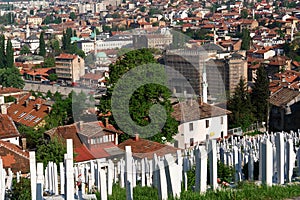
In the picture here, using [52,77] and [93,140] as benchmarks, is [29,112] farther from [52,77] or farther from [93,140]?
[52,77]

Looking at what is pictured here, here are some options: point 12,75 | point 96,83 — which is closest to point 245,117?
point 96,83

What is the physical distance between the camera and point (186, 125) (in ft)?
52.8

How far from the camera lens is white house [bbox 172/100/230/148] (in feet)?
52.6

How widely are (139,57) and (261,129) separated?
6.12 meters

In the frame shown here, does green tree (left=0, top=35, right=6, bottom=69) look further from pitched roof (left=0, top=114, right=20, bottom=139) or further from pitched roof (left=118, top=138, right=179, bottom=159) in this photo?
pitched roof (left=118, top=138, right=179, bottom=159)

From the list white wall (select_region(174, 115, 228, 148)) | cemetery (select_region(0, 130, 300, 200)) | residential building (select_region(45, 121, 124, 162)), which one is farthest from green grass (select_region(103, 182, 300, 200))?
white wall (select_region(174, 115, 228, 148))

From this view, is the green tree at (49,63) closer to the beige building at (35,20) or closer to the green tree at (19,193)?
the green tree at (19,193)

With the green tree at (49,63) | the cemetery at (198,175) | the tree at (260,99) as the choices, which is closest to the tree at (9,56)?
the green tree at (49,63)

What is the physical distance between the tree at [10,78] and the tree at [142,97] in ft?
87.5

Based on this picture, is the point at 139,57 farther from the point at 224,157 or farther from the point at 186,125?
the point at 224,157

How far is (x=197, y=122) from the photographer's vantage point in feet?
53.8

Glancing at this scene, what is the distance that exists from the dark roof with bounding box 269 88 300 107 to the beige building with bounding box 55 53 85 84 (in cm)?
2257

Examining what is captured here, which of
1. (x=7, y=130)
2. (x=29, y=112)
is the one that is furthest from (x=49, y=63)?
(x=7, y=130)

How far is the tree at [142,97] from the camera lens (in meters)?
12.8
